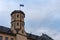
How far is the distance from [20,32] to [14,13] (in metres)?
8.48

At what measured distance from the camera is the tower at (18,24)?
217 ft

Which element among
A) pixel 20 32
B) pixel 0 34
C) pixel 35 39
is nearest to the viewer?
pixel 0 34

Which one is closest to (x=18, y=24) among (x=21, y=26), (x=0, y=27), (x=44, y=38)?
(x=21, y=26)

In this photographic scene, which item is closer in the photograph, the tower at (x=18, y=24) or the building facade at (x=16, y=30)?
the building facade at (x=16, y=30)

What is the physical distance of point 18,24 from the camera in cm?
6812

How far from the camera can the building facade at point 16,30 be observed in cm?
6350

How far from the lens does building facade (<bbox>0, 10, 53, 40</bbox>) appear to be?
208ft

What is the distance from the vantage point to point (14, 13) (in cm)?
7000

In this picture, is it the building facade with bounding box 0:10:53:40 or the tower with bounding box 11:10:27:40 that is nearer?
the building facade with bounding box 0:10:53:40

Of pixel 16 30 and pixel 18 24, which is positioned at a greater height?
pixel 18 24

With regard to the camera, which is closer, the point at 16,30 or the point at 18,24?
the point at 16,30

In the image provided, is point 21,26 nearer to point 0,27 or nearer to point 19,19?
→ point 19,19

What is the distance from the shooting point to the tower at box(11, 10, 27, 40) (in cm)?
6612

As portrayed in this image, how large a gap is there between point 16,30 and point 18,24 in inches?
107
